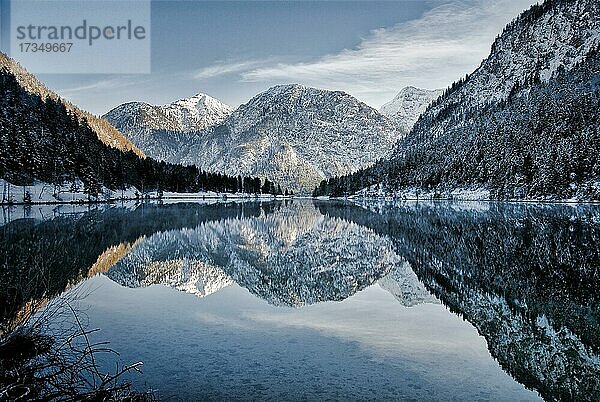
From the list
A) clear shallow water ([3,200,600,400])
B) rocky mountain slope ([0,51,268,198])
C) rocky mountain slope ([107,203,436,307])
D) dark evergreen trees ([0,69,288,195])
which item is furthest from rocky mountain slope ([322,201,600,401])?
dark evergreen trees ([0,69,288,195])

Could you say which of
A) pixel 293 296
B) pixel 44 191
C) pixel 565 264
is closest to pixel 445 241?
pixel 565 264

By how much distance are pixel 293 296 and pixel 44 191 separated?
115334 mm

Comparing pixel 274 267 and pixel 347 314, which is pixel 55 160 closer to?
pixel 274 267

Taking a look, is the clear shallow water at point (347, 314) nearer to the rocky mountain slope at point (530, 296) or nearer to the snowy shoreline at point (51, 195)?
the rocky mountain slope at point (530, 296)

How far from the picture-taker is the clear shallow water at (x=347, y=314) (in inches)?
454

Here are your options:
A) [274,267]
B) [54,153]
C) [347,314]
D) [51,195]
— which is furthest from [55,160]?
[347,314]

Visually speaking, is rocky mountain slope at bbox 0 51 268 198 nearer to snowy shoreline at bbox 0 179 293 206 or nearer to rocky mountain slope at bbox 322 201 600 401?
snowy shoreline at bbox 0 179 293 206

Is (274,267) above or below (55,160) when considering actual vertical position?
below

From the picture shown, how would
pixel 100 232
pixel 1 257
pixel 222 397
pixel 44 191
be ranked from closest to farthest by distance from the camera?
pixel 222 397 → pixel 1 257 → pixel 100 232 → pixel 44 191

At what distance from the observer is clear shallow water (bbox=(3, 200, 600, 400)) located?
11.5m

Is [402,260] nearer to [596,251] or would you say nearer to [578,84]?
[596,251]

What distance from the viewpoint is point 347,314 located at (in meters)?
19.0

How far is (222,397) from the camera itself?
10320mm

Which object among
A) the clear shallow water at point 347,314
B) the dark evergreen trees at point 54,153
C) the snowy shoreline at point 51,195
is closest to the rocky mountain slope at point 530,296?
the clear shallow water at point 347,314
